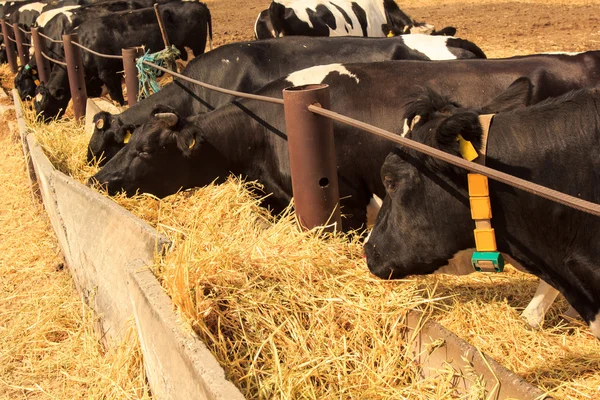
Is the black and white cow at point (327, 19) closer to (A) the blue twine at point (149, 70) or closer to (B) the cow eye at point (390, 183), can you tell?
(A) the blue twine at point (149, 70)

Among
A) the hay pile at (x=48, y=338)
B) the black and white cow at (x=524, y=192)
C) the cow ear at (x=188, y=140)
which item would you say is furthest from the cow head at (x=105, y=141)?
the black and white cow at (x=524, y=192)

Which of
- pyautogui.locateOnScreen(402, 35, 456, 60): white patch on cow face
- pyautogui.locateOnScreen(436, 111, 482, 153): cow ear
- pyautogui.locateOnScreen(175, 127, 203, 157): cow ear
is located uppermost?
pyautogui.locateOnScreen(436, 111, 482, 153): cow ear

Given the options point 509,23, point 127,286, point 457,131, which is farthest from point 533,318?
point 509,23

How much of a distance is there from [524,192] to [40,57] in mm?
10325

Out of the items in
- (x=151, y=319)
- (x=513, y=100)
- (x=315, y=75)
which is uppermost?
(x=513, y=100)

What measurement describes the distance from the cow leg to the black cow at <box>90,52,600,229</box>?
4.36 ft

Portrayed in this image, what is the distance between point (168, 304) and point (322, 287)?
698mm

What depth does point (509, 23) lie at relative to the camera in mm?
18031

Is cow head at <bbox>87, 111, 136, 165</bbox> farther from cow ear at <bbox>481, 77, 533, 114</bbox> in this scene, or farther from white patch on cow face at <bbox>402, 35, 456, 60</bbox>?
cow ear at <bbox>481, 77, 533, 114</bbox>

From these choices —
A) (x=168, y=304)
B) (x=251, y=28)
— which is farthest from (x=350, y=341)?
(x=251, y=28)

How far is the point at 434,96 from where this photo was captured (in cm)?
290

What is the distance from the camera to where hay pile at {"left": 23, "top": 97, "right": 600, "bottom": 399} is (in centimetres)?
266

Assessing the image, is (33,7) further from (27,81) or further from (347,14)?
(347,14)

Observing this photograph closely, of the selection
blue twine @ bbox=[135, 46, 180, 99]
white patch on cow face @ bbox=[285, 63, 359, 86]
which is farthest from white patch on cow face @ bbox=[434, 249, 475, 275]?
blue twine @ bbox=[135, 46, 180, 99]
